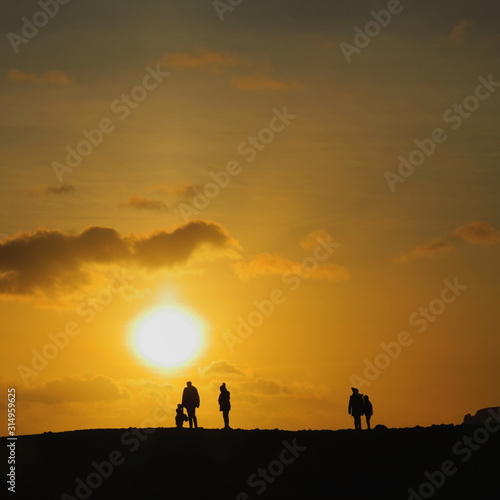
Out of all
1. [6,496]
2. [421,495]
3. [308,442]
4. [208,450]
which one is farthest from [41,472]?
[421,495]

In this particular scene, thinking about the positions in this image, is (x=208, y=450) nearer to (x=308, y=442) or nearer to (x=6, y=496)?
(x=308, y=442)

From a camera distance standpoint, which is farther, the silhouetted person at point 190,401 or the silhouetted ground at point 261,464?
the silhouetted person at point 190,401

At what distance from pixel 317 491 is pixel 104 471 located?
29.0 feet

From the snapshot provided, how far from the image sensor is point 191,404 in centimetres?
4731

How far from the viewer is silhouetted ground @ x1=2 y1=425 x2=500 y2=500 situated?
3772cm

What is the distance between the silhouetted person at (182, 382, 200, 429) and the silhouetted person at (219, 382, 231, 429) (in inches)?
45.5

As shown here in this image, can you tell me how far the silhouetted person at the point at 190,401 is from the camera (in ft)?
155
